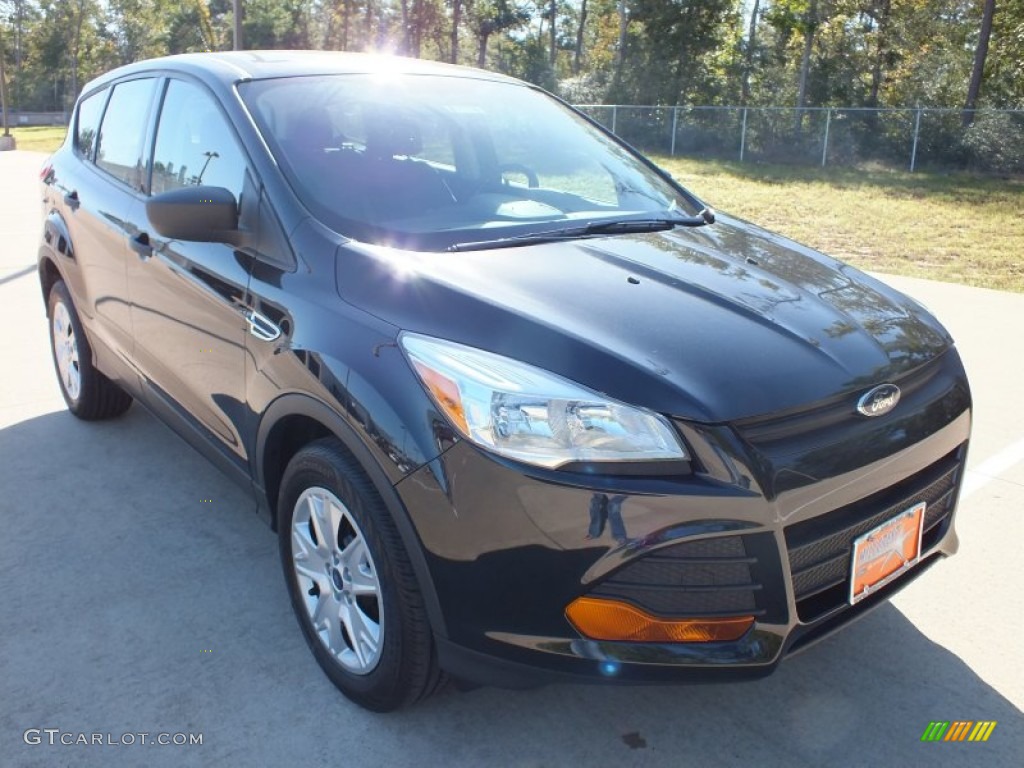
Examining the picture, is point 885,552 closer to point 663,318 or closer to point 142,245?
point 663,318

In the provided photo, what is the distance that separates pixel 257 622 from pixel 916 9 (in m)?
36.4

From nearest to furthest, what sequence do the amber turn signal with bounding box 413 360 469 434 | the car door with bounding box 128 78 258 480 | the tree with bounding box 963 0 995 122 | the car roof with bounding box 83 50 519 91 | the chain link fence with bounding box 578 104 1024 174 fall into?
the amber turn signal with bounding box 413 360 469 434 < the car door with bounding box 128 78 258 480 < the car roof with bounding box 83 50 519 91 < the chain link fence with bounding box 578 104 1024 174 < the tree with bounding box 963 0 995 122

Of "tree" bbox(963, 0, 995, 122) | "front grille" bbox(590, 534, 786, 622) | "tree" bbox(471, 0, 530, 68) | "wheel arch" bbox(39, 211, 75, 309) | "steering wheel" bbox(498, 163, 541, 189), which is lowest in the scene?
"front grille" bbox(590, 534, 786, 622)

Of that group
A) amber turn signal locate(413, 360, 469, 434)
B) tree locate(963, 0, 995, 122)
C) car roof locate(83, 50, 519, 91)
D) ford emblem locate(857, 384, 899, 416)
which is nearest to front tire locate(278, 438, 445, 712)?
amber turn signal locate(413, 360, 469, 434)

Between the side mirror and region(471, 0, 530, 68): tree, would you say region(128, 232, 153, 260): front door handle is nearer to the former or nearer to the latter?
the side mirror

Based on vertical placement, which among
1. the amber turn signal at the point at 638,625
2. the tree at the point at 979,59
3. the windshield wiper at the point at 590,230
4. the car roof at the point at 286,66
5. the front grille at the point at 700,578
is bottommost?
the amber turn signal at the point at 638,625

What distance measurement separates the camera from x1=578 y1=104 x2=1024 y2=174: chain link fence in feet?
64.7

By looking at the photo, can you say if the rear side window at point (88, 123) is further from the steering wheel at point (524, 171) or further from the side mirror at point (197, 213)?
the steering wheel at point (524, 171)

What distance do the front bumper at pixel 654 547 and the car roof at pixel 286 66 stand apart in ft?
6.01

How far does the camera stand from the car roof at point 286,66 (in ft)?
10.7

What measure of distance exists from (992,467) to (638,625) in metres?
2.95

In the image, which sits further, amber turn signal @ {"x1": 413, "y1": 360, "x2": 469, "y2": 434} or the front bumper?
amber turn signal @ {"x1": 413, "y1": 360, "x2": 469, "y2": 434}

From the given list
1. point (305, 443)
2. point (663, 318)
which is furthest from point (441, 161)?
point (663, 318)

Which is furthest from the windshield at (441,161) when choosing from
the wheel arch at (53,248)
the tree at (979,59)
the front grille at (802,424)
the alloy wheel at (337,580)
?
the tree at (979,59)
